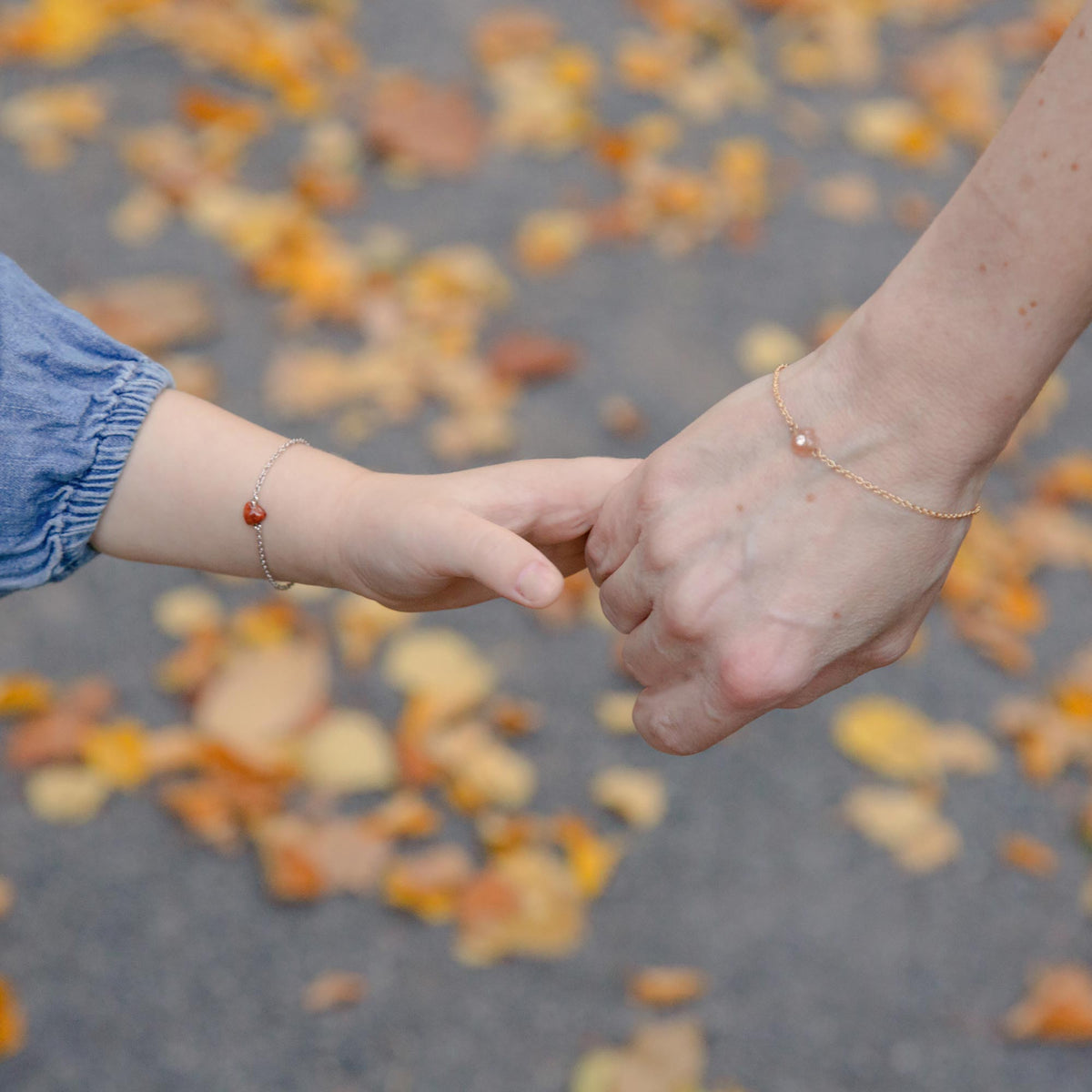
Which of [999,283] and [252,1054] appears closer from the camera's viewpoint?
[999,283]

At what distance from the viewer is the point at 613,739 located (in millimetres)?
2377

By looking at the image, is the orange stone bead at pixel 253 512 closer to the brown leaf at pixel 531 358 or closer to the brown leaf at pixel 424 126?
the brown leaf at pixel 531 358

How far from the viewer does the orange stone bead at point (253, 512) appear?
4.88 ft

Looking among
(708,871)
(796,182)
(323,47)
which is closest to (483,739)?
(708,871)

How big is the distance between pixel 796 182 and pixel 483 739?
2169mm

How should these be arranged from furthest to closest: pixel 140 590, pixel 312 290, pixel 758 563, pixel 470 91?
pixel 470 91 → pixel 312 290 → pixel 140 590 → pixel 758 563

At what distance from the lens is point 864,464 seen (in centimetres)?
128

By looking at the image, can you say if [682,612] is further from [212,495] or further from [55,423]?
[55,423]

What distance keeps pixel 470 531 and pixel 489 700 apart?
1.10 metres

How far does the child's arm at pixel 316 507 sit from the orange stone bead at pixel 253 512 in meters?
0.01

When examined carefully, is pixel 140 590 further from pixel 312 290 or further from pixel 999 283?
pixel 999 283

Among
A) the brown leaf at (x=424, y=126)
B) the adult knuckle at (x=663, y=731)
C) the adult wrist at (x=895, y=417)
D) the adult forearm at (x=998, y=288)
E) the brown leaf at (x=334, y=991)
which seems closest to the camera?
the adult forearm at (x=998, y=288)

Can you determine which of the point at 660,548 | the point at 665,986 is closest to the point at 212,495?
the point at 660,548

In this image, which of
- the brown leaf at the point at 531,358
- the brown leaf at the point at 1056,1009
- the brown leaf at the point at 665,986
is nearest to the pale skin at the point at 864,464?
the brown leaf at the point at 665,986
